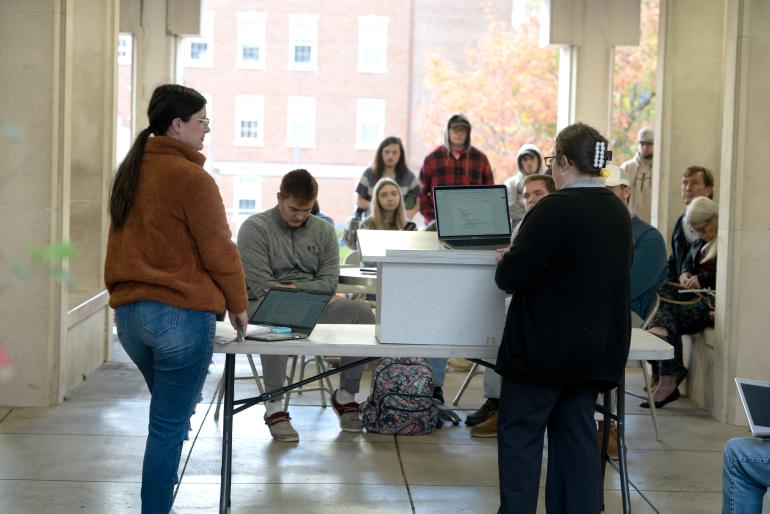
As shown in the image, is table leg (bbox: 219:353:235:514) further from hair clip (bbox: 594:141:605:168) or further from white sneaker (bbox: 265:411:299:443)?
hair clip (bbox: 594:141:605:168)

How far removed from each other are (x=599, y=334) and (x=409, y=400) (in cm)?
234

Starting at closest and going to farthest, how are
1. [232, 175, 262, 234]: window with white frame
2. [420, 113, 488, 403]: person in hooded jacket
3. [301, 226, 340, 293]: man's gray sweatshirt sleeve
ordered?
[301, 226, 340, 293]: man's gray sweatshirt sleeve < [420, 113, 488, 403]: person in hooded jacket < [232, 175, 262, 234]: window with white frame

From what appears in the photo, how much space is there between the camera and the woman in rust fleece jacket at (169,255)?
3355mm

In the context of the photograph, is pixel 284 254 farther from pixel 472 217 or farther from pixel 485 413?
pixel 472 217

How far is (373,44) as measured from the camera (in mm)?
31828

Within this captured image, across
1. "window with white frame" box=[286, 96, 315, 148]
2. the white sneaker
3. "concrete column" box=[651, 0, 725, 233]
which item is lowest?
the white sneaker

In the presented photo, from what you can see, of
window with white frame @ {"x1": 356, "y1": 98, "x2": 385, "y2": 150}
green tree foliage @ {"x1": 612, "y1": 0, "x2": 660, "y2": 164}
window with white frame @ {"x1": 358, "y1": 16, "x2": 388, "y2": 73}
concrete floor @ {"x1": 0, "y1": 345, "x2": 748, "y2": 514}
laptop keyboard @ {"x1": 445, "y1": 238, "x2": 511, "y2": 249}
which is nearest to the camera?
laptop keyboard @ {"x1": 445, "y1": 238, "x2": 511, "y2": 249}

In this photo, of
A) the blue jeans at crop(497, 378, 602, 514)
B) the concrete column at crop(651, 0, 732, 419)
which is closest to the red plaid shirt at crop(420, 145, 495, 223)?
the concrete column at crop(651, 0, 732, 419)

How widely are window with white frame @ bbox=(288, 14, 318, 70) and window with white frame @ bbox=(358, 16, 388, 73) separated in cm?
132

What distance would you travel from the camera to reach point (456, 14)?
32.0m

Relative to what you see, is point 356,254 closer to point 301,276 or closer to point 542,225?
point 301,276

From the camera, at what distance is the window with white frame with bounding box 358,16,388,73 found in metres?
31.6

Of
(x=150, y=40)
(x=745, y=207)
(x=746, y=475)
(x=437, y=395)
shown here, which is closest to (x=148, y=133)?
(x=746, y=475)

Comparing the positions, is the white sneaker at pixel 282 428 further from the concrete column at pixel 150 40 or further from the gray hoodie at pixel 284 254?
the concrete column at pixel 150 40
